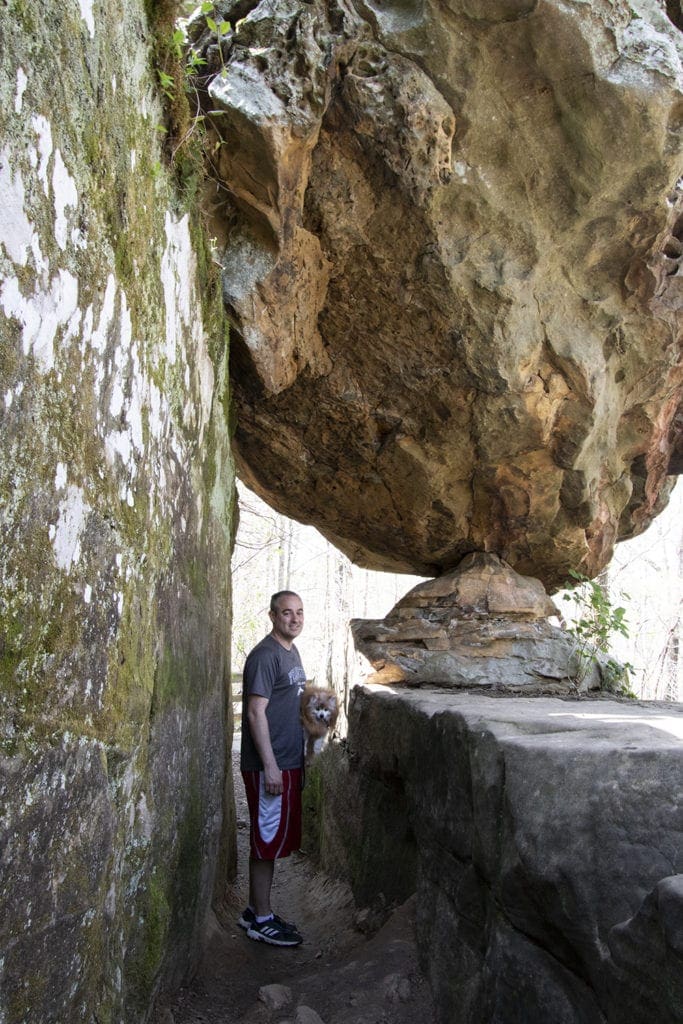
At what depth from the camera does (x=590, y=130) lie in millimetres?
4105

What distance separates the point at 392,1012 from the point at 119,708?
170 centimetres

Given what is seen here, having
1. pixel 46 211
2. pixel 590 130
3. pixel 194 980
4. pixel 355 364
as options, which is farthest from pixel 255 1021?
pixel 590 130

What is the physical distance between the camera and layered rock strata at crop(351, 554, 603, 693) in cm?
528

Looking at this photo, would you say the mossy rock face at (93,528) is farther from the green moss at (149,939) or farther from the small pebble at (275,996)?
the small pebble at (275,996)

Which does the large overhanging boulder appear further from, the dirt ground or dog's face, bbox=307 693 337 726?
the dirt ground

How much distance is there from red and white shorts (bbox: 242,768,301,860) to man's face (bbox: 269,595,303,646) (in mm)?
707

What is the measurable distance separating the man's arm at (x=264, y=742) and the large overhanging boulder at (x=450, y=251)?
176cm

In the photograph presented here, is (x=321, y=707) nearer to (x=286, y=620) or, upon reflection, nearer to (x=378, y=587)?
(x=286, y=620)

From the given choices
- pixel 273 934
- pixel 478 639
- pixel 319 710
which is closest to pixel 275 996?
pixel 273 934

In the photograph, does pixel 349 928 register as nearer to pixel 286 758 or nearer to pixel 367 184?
pixel 286 758

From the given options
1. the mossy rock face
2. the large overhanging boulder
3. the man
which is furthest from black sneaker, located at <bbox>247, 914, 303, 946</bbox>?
the large overhanging boulder

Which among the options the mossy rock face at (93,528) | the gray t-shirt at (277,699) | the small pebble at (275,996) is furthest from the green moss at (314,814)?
the mossy rock face at (93,528)

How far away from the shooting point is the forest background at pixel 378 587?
13133 millimetres

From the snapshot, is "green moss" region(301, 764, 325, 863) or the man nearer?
the man
